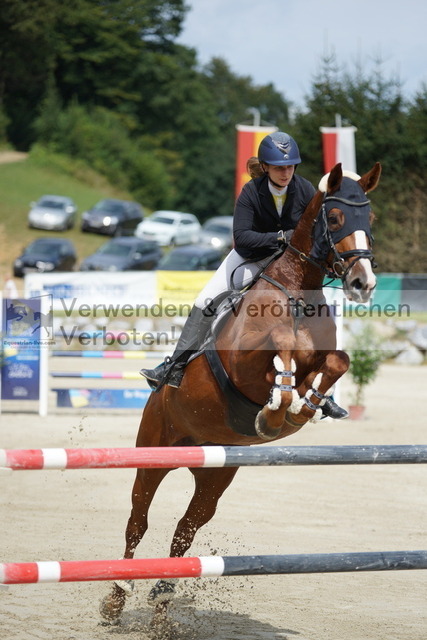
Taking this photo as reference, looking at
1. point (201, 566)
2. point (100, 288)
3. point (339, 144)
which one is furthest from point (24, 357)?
point (339, 144)

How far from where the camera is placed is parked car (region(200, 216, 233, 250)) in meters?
34.7

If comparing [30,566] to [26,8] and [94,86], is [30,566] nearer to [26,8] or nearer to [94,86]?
[26,8]

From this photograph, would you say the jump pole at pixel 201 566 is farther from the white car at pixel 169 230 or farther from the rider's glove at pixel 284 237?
the white car at pixel 169 230

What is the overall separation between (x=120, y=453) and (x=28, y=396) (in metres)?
8.82

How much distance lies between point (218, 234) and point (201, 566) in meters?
33.1

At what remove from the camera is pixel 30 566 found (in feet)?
11.3

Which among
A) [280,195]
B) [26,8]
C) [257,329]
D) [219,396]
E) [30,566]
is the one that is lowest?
[30,566]

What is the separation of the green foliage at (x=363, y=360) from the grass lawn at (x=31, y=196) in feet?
60.3

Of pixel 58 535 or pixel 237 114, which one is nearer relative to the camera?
pixel 58 535

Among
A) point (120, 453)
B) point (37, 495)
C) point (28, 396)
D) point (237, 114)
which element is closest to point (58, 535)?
point (37, 495)

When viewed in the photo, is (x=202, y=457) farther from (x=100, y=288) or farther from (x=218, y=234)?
(x=218, y=234)

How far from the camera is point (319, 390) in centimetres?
421

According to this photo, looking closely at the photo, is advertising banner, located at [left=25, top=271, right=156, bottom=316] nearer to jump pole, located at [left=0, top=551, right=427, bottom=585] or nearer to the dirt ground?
the dirt ground

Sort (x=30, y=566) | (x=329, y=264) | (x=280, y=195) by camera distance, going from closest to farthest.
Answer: (x=30, y=566) < (x=329, y=264) < (x=280, y=195)
